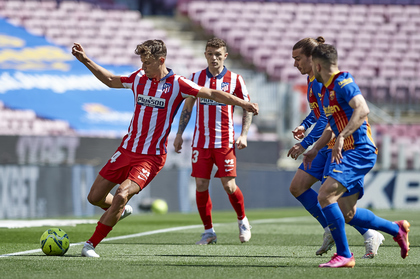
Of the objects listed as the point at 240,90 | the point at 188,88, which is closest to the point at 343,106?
the point at 188,88

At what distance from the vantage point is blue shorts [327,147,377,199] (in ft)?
16.8

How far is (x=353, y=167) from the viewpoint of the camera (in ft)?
16.9

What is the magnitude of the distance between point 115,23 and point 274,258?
19.4 m

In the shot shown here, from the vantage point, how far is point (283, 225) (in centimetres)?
1019

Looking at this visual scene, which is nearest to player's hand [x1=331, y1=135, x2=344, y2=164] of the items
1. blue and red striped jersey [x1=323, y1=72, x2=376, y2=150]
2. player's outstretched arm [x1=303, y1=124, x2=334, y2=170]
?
blue and red striped jersey [x1=323, y1=72, x2=376, y2=150]

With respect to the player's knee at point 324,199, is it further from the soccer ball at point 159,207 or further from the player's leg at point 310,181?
the soccer ball at point 159,207

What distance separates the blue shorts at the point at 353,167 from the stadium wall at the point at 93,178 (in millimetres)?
7985

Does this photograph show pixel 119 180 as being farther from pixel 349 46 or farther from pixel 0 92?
pixel 349 46

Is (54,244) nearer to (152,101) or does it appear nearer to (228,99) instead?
(152,101)

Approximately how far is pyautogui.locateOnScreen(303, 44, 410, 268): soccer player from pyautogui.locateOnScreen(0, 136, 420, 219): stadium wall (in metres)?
7.87

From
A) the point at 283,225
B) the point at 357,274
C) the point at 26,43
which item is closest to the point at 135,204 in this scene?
→ the point at 283,225

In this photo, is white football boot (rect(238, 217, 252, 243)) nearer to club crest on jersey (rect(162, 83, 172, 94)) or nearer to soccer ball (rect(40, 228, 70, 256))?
club crest on jersey (rect(162, 83, 172, 94))

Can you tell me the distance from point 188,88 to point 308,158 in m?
1.29

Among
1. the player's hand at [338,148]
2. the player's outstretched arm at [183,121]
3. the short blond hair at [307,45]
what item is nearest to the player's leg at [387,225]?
the player's hand at [338,148]
